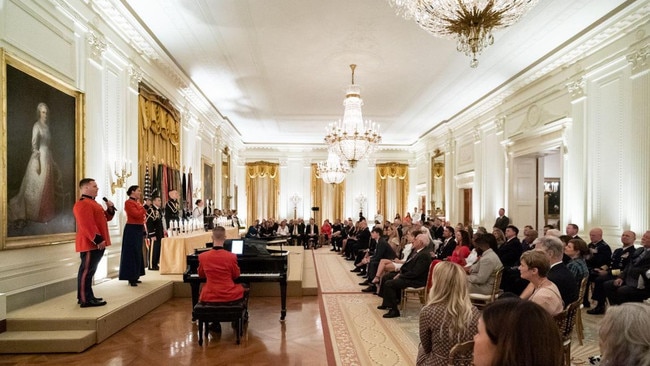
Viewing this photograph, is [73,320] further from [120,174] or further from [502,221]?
[502,221]

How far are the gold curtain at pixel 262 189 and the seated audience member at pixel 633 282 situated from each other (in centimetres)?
1559

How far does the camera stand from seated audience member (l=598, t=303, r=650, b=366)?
61.5 inches

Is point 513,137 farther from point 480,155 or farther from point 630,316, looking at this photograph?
point 630,316

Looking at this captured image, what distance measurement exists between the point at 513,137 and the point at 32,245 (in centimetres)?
993

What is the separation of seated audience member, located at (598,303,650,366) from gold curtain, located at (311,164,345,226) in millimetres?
18513

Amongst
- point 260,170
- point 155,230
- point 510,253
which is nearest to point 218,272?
point 155,230

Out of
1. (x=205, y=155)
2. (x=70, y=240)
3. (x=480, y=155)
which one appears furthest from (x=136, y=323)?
(x=480, y=155)

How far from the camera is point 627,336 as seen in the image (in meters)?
1.59

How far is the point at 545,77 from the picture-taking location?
9.10 m

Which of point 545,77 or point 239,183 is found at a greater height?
point 545,77

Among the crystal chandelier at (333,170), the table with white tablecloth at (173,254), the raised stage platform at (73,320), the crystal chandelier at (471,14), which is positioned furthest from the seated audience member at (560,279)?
the crystal chandelier at (333,170)

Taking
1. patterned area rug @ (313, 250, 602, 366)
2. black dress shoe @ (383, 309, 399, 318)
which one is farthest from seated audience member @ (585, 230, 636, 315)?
black dress shoe @ (383, 309, 399, 318)

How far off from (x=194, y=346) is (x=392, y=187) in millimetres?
16864

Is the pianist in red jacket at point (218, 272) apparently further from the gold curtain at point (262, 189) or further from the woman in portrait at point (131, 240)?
the gold curtain at point (262, 189)
